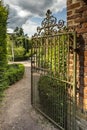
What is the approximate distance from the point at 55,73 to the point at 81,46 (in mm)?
1327

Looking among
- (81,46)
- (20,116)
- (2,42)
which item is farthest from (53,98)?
(81,46)

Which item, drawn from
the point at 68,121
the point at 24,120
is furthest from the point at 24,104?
the point at 68,121

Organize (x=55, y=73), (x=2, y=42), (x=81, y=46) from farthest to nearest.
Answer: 1. (x=2, y=42)
2. (x=55, y=73)
3. (x=81, y=46)

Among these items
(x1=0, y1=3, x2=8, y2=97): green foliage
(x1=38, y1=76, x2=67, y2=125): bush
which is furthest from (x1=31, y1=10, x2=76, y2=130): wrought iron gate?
(x1=0, y1=3, x2=8, y2=97): green foliage

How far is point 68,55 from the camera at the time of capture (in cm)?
402

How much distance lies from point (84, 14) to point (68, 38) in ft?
2.24

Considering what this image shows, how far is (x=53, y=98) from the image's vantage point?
201 inches

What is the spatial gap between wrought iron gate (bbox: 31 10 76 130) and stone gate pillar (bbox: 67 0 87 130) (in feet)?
0.35

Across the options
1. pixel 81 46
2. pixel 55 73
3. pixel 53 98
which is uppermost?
pixel 81 46

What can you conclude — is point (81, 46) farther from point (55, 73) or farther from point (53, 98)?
point (53, 98)

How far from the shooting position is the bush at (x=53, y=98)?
15.2 feet

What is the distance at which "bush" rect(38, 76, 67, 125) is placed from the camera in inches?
183

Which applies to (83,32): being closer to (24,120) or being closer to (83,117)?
(83,117)

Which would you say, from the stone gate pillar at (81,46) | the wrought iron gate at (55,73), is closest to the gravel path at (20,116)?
the wrought iron gate at (55,73)
